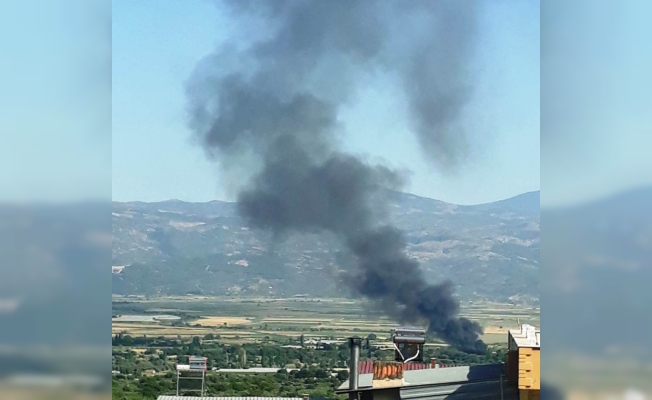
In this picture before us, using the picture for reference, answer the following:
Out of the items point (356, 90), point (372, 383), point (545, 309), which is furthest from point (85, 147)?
point (356, 90)

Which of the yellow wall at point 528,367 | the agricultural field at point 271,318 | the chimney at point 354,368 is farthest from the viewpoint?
the agricultural field at point 271,318

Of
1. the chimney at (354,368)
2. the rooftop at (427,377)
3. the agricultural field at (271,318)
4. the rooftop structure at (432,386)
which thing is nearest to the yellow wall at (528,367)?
the rooftop structure at (432,386)

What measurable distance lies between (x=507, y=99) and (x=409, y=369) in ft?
8.56

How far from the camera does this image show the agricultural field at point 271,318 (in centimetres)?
585

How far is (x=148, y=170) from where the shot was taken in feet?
20.0

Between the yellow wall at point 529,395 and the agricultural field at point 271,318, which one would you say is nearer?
the yellow wall at point 529,395

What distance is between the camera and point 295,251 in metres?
6.08

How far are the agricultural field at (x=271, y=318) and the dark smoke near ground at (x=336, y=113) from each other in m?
0.16

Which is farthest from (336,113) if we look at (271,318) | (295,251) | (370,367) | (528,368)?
(528,368)

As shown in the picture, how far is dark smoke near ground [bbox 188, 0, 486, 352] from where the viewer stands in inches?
233

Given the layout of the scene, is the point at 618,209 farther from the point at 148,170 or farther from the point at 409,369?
the point at 148,170

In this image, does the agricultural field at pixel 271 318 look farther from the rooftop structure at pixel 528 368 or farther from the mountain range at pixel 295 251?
the rooftop structure at pixel 528 368

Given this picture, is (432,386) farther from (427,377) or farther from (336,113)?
(336,113)

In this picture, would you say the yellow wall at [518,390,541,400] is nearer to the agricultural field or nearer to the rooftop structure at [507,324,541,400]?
the rooftop structure at [507,324,541,400]
